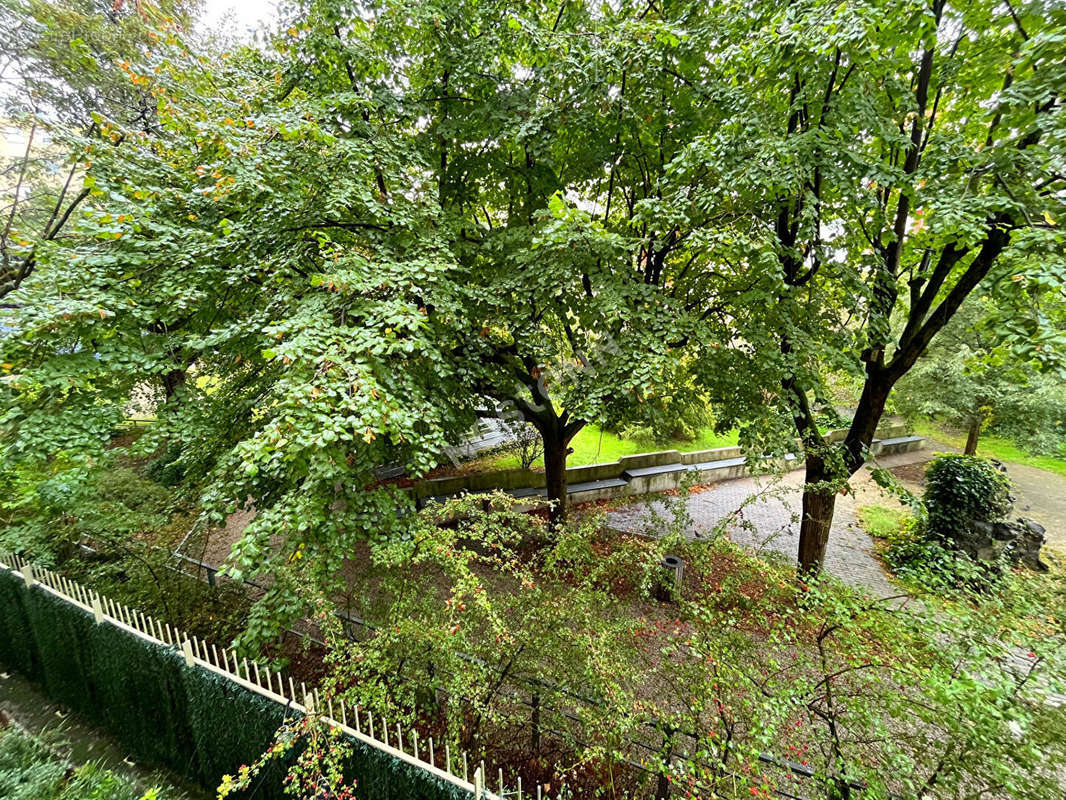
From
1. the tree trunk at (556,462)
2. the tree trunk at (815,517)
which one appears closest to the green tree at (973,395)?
the tree trunk at (815,517)

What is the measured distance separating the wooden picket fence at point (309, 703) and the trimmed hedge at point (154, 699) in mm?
58

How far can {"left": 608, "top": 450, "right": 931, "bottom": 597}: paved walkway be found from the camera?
7.98 metres

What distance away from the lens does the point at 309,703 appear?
3295 mm

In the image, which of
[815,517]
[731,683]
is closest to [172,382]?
[731,683]

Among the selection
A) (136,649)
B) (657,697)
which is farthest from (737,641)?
(136,649)

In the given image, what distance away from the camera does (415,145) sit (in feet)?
18.4

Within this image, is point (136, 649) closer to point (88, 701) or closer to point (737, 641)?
point (88, 701)

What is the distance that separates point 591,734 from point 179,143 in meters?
7.17

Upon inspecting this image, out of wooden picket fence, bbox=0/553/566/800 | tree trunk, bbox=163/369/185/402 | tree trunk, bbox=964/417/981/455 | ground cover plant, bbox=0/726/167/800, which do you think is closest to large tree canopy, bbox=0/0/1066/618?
tree trunk, bbox=163/369/185/402

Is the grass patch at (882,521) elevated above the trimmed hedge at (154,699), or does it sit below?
below

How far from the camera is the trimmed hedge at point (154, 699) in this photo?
330cm

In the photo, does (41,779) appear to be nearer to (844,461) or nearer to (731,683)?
(731,683)

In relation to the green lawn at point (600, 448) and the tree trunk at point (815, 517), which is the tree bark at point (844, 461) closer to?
the tree trunk at point (815, 517)

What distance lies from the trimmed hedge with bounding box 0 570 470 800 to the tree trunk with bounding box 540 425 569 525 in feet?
15.7
